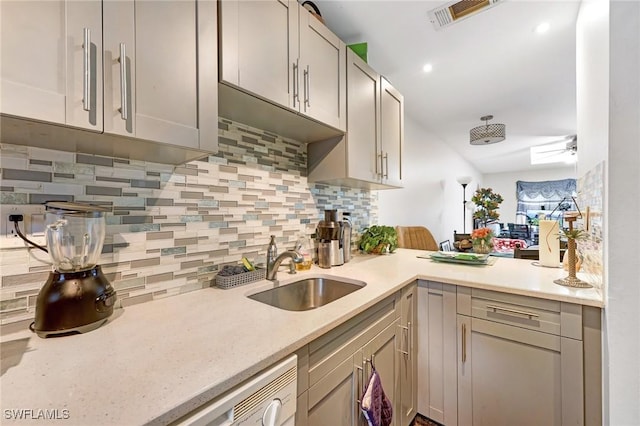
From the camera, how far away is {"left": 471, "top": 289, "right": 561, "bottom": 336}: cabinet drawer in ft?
3.74

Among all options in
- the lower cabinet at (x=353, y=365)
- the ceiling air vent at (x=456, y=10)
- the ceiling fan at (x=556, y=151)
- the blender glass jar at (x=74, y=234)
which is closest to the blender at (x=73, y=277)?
the blender glass jar at (x=74, y=234)

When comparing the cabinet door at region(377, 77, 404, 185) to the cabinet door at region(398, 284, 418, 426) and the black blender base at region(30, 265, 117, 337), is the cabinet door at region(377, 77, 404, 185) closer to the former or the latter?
the cabinet door at region(398, 284, 418, 426)

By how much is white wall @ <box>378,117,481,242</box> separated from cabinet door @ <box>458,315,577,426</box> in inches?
55.2

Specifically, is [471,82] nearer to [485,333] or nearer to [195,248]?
[485,333]

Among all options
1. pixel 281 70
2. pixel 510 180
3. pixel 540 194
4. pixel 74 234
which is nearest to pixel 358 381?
pixel 74 234

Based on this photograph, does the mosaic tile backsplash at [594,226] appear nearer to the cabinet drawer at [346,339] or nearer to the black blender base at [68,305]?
the cabinet drawer at [346,339]

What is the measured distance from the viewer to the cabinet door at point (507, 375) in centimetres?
115

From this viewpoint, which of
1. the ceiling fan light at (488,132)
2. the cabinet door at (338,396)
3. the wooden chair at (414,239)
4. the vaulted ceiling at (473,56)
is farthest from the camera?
the ceiling fan light at (488,132)

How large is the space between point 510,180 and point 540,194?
84cm

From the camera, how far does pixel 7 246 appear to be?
28.9 inches

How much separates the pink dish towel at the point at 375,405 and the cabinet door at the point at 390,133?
1254 millimetres

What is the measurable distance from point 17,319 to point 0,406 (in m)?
0.42

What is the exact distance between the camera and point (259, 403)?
0.61m

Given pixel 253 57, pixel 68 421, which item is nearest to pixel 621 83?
pixel 253 57
